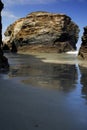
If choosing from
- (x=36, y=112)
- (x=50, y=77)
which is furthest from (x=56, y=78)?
(x=36, y=112)

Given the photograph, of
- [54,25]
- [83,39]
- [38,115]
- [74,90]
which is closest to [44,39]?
[54,25]

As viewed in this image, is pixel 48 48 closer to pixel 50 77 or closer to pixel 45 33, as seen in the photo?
pixel 45 33

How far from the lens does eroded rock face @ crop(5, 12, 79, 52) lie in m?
63.4

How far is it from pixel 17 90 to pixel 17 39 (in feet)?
191

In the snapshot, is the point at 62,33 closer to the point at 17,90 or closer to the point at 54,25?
the point at 54,25

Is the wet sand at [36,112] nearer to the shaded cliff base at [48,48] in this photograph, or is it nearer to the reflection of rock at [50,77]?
the reflection of rock at [50,77]

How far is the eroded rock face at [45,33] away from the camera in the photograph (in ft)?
208

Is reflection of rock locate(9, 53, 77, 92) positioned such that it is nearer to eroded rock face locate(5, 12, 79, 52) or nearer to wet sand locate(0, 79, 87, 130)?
wet sand locate(0, 79, 87, 130)

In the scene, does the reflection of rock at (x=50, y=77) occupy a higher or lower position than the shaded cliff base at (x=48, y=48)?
higher

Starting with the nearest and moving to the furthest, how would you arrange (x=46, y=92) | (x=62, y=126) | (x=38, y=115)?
1. (x=62, y=126)
2. (x=38, y=115)
3. (x=46, y=92)

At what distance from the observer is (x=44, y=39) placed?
63.4 metres

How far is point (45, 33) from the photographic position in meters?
63.6

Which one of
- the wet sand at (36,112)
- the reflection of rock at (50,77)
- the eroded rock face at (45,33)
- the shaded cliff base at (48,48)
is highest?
the eroded rock face at (45,33)

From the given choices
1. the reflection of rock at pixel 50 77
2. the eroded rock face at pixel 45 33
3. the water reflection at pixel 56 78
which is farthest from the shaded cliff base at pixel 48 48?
the reflection of rock at pixel 50 77
